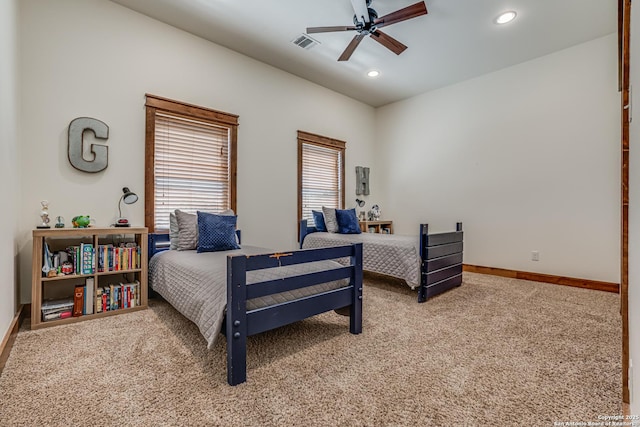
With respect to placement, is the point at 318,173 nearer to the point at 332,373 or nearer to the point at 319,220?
the point at 319,220

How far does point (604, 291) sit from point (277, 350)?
154 inches

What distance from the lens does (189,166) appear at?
352cm

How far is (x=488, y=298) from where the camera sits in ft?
10.2

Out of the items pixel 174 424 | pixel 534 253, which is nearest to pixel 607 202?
pixel 534 253

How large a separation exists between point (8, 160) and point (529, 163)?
5393 millimetres

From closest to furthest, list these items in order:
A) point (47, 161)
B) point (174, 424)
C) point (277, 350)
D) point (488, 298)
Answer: point (174, 424), point (277, 350), point (47, 161), point (488, 298)

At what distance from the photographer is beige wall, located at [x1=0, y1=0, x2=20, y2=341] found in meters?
1.86

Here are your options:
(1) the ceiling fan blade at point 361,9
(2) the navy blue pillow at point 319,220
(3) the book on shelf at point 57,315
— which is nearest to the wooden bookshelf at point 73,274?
(3) the book on shelf at point 57,315

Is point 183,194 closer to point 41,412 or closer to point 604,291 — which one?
point 41,412

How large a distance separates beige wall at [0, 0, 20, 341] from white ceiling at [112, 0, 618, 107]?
4.08 ft

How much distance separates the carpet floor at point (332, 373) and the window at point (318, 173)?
2507 mm

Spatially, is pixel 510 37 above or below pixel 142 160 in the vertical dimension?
above

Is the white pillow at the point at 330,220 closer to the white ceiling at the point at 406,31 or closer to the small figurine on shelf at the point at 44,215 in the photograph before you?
the white ceiling at the point at 406,31

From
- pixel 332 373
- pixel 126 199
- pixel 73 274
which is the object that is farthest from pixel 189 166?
pixel 332 373
